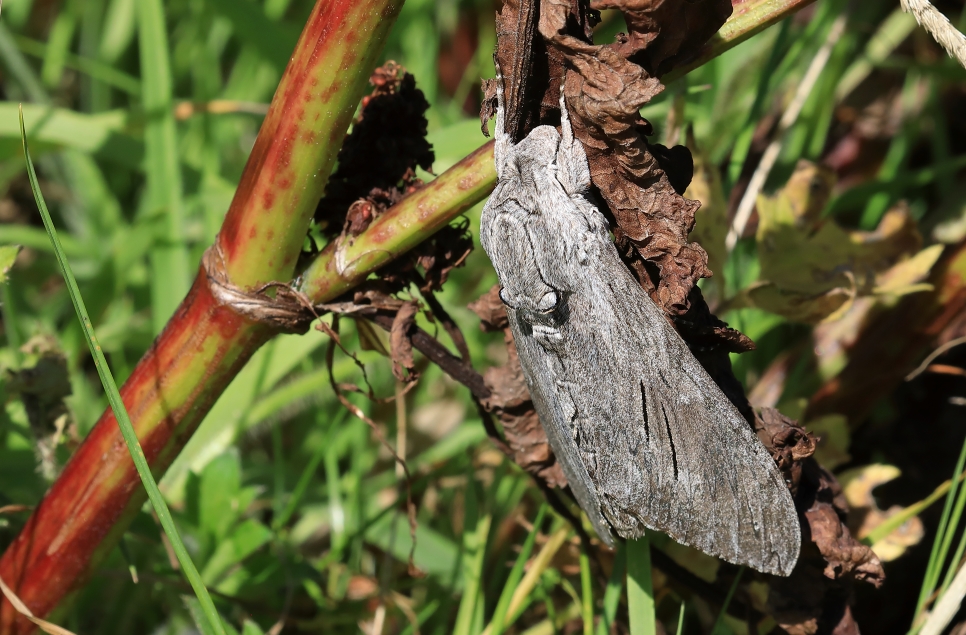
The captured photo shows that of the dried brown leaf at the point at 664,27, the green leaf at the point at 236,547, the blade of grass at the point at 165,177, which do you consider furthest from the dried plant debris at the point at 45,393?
the dried brown leaf at the point at 664,27

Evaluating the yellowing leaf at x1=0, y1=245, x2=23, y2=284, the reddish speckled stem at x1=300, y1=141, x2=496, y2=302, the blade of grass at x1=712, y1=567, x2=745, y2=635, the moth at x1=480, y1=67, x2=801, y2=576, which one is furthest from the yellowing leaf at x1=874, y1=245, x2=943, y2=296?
the yellowing leaf at x1=0, y1=245, x2=23, y2=284

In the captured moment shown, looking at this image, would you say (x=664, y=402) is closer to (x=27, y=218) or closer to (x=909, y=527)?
(x=909, y=527)

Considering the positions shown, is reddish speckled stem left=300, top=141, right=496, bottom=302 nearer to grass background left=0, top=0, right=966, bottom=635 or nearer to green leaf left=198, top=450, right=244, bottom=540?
grass background left=0, top=0, right=966, bottom=635

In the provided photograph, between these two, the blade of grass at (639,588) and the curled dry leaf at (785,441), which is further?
the blade of grass at (639,588)

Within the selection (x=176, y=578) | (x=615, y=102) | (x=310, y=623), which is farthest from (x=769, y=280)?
(x=176, y=578)

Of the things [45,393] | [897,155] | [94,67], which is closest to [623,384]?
[45,393]

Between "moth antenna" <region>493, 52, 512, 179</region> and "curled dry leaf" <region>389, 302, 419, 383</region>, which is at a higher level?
"moth antenna" <region>493, 52, 512, 179</region>

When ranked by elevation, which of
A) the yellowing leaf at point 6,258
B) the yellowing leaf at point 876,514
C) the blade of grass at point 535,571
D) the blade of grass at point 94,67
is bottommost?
the yellowing leaf at point 876,514

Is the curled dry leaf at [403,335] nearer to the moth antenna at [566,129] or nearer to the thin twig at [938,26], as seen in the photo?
the moth antenna at [566,129]
